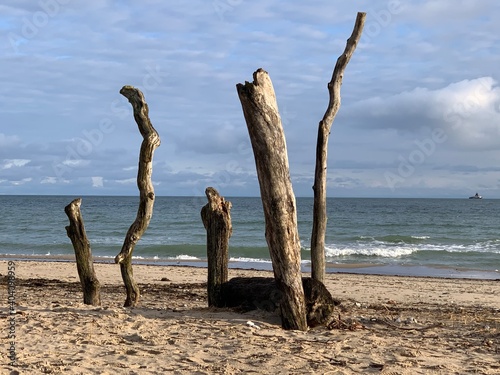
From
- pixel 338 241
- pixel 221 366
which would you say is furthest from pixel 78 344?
pixel 338 241

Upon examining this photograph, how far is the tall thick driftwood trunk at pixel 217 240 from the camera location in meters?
10.4

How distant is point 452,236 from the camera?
43.4m

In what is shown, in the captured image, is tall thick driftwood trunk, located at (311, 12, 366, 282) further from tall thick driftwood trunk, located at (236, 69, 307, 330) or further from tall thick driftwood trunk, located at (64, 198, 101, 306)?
tall thick driftwood trunk, located at (64, 198, 101, 306)

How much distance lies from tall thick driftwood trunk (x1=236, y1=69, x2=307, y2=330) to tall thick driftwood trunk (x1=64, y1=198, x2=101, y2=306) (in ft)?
11.1

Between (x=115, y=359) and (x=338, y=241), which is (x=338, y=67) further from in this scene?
(x=338, y=241)

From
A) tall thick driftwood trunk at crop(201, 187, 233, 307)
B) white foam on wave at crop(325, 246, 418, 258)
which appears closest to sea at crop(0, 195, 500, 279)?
white foam on wave at crop(325, 246, 418, 258)

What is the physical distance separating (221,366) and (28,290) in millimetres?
8597

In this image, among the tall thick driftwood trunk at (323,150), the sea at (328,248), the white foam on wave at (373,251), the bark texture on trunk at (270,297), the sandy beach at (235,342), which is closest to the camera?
the sandy beach at (235,342)

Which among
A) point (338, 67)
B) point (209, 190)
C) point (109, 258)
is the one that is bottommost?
point (109, 258)

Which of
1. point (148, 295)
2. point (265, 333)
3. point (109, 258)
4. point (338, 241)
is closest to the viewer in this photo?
point (265, 333)

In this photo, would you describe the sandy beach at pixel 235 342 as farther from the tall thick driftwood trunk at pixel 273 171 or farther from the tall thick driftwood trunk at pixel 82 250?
the tall thick driftwood trunk at pixel 273 171

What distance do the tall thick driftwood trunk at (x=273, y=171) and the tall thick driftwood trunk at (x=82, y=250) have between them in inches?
133

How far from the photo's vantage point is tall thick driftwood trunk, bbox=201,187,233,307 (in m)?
10.4

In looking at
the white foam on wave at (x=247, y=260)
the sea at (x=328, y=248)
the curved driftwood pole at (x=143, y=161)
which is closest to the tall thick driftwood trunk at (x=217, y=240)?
the curved driftwood pole at (x=143, y=161)
